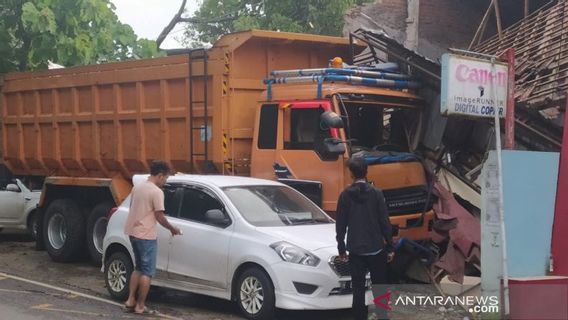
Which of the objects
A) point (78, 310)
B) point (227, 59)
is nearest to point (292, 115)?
point (227, 59)

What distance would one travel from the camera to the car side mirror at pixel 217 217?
7.43 m

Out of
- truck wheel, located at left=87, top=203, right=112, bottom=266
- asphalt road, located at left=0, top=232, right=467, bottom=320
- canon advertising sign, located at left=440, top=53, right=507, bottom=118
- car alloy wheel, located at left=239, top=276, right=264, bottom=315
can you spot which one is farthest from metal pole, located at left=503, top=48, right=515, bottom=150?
truck wheel, located at left=87, top=203, right=112, bottom=266

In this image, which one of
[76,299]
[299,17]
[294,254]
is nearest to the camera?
[294,254]

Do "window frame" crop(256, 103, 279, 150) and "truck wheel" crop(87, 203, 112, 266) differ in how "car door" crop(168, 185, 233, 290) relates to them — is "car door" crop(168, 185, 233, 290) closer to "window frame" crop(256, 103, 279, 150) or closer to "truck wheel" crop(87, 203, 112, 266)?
"window frame" crop(256, 103, 279, 150)

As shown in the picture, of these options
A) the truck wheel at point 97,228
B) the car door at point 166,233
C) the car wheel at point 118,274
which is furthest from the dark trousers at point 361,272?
the truck wheel at point 97,228

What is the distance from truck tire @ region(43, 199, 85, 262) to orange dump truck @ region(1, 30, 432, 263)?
2 cm

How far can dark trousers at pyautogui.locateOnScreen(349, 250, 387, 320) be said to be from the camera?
250 inches

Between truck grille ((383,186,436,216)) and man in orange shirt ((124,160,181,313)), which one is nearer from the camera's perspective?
man in orange shirt ((124,160,181,313))

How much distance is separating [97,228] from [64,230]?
2.56 feet

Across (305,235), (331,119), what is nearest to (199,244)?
(305,235)

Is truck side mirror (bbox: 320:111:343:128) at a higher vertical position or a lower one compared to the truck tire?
higher

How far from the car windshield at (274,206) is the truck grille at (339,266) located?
807 mm

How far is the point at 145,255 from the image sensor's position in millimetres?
7488

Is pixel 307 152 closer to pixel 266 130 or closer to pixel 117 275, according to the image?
pixel 266 130
